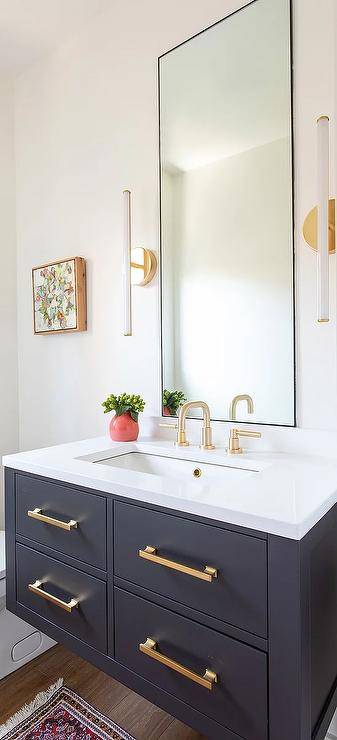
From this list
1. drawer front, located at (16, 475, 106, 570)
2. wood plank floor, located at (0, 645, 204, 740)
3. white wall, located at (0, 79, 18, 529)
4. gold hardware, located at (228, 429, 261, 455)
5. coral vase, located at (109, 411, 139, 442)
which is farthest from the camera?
white wall, located at (0, 79, 18, 529)

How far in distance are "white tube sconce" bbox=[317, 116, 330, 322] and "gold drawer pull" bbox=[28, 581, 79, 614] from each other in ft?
3.23

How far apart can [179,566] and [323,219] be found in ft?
2.96

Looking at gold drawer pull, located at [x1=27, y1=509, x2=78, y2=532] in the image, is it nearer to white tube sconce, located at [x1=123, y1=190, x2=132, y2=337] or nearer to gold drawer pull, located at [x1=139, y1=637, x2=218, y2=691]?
gold drawer pull, located at [x1=139, y1=637, x2=218, y2=691]

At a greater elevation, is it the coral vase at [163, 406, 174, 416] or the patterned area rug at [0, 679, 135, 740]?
the coral vase at [163, 406, 174, 416]

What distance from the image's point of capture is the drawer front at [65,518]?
1.10 meters

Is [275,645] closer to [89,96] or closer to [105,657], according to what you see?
[105,657]

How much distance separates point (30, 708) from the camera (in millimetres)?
1515

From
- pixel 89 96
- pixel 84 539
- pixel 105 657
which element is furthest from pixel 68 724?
pixel 89 96

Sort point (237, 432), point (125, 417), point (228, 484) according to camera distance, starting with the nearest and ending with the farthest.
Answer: point (228, 484)
point (237, 432)
point (125, 417)

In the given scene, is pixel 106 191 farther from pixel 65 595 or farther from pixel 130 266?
pixel 65 595

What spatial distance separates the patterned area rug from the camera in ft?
4.59

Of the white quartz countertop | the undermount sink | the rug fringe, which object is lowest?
the rug fringe

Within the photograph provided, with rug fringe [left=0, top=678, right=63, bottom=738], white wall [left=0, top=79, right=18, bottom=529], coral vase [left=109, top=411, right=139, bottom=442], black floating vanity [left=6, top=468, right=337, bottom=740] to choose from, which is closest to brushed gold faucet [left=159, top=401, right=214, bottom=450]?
coral vase [left=109, top=411, right=139, bottom=442]

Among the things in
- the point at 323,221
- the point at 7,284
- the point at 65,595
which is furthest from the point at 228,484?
the point at 7,284
